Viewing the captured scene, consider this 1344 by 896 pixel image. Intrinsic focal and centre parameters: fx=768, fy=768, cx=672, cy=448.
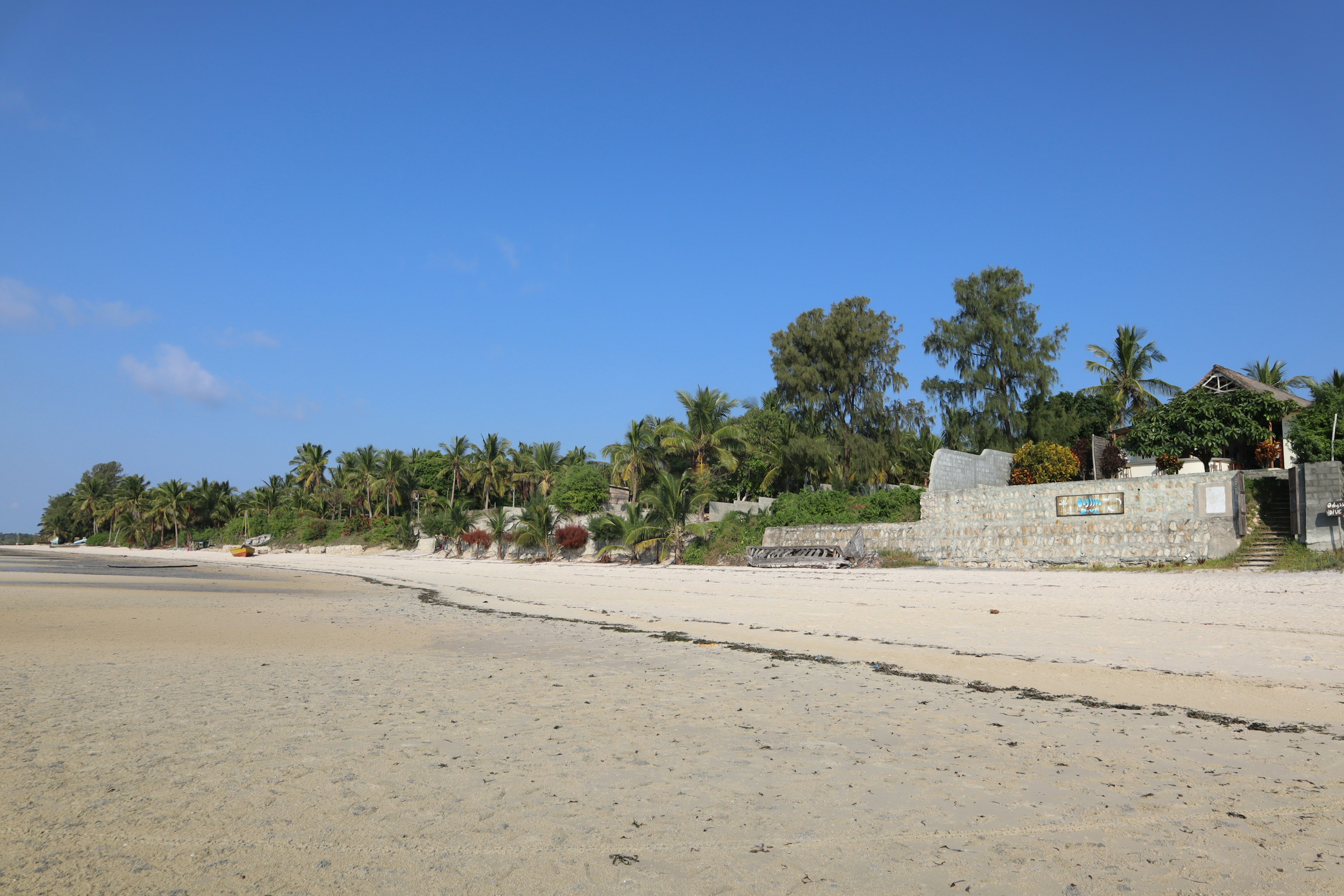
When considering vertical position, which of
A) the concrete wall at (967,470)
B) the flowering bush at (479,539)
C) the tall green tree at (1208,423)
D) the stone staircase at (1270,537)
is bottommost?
the flowering bush at (479,539)

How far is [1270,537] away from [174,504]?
84.2 m

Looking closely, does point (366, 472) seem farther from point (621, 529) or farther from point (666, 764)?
point (666, 764)

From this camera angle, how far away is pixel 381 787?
395 centimetres

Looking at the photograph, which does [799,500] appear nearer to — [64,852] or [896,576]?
[896,576]

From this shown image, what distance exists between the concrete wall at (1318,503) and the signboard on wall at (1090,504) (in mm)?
4083

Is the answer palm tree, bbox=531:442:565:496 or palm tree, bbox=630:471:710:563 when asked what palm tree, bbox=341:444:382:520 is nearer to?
palm tree, bbox=531:442:565:496

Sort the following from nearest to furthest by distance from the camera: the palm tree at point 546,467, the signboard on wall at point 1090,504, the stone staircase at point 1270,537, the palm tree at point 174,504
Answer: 1. the stone staircase at point 1270,537
2. the signboard on wall at point 1090,504
3. the palm tree at point 546,467
4. the palm tree at point 174,504

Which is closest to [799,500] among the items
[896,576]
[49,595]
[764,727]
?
[896,576]

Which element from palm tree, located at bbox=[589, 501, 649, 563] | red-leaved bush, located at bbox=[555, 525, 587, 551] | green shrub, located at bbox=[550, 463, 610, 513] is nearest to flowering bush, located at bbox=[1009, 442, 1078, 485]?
palm tree, located at bbox=[589, 501, 649, 563]

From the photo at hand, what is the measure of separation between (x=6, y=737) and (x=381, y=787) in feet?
9.38

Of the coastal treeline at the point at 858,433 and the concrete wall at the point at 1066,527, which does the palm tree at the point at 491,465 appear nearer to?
the coastal treeline at the point at 858,433

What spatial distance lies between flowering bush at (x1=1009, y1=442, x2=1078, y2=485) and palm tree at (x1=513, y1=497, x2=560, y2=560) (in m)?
20.8

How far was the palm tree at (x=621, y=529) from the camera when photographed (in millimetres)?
32188

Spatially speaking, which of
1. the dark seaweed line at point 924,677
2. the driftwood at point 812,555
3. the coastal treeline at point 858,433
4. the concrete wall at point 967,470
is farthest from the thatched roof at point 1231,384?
the dark seaweed line at point 924,677
